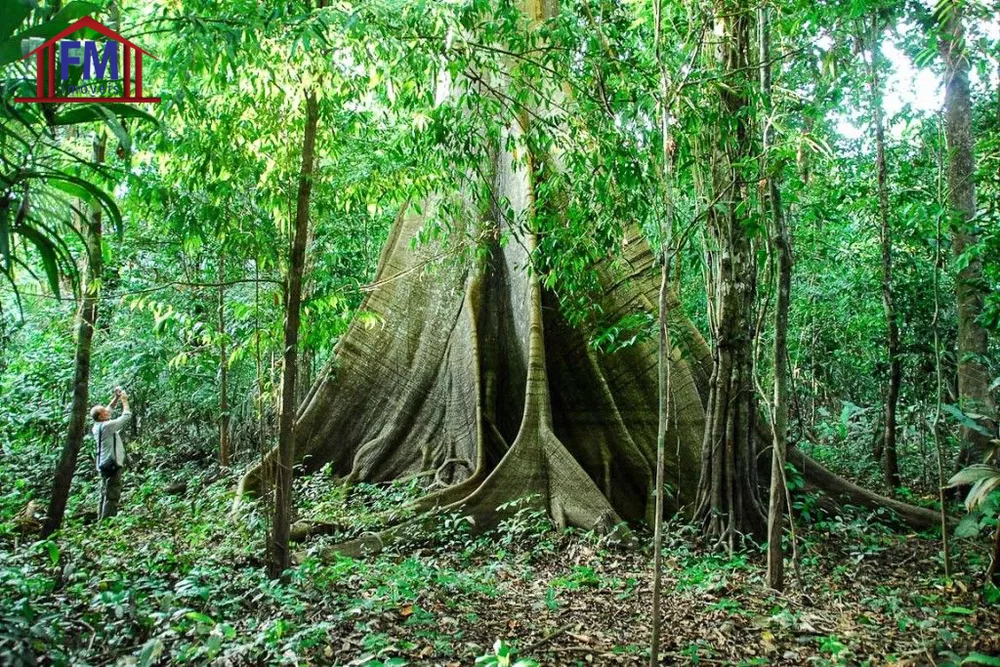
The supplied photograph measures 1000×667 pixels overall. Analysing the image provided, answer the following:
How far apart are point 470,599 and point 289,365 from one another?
1.66 meters

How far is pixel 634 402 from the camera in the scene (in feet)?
21.1

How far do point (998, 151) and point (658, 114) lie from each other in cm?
262

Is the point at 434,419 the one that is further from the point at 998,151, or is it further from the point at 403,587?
the point at 998,151

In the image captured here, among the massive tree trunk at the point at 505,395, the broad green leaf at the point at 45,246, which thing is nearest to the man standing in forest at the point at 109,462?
the massive tree trunk at the point at 505,395

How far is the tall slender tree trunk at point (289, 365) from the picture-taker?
399 cm

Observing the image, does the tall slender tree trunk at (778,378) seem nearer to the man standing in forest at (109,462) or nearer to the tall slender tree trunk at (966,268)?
the tall slender tree trunk at (966,268)

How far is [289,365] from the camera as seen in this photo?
400 cm

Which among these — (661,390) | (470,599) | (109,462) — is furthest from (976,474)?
(109,462)

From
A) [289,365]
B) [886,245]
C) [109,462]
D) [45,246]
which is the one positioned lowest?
[109,462]

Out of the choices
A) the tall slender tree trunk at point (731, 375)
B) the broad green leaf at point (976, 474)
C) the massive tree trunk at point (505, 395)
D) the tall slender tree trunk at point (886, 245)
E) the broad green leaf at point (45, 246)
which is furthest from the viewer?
the tall slender tree trunk at point (886, 245)

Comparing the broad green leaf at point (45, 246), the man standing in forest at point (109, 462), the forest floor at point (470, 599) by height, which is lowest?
the forest floor at point (470, 599)

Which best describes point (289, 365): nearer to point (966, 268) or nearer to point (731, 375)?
point (731, 375)

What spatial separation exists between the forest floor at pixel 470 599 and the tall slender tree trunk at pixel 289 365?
0.21 m

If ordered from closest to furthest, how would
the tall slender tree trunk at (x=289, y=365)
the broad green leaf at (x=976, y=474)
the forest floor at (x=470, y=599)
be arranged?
the forest floor at (x=470, y=599) < the broad green leaf at (x=976, y=474) < the tall slender tree trunk at (x=289, y=365)
